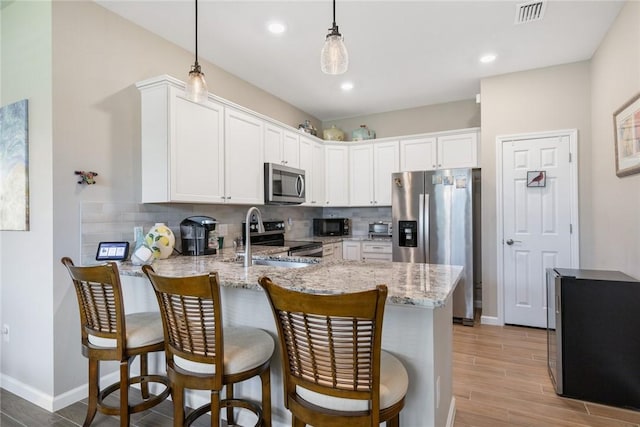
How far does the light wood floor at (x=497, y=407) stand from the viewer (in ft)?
6.64

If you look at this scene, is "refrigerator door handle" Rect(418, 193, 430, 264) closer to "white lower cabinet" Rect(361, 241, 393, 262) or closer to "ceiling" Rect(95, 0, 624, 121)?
"white lower cabinet" Rect(361, 241, 393, 262)

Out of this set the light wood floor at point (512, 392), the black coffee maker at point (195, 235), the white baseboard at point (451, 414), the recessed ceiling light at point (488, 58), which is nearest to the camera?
the white baseboard at point (451, 414)

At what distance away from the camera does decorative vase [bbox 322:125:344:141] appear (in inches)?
199

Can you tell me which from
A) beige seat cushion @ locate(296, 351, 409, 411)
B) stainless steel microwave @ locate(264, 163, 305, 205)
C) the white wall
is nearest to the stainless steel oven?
stainless steel microwave @ locate(264, 163, 305, 205)

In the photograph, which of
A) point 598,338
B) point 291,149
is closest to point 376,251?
point 291,149

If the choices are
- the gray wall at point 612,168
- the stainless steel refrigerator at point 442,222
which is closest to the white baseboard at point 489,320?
the stainless steel refrigerator at point 442,222

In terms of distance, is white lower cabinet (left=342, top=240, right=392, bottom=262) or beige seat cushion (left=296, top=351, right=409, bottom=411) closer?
beige seat cushion (left=296, top=351, right=409, bottom=411)

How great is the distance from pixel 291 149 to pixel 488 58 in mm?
2289

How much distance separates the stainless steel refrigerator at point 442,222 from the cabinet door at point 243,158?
5.59ft

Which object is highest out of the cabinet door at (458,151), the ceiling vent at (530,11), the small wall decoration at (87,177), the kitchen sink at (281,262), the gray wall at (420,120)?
the ceiling vent at (530,11)

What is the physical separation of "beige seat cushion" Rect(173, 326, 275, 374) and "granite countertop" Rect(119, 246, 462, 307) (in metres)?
0.27

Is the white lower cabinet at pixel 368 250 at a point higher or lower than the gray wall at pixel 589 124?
lower

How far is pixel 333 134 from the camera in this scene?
506 cm

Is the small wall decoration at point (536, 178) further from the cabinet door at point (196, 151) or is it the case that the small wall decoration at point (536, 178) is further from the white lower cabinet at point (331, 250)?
the cabinet door at point (196, 151)
